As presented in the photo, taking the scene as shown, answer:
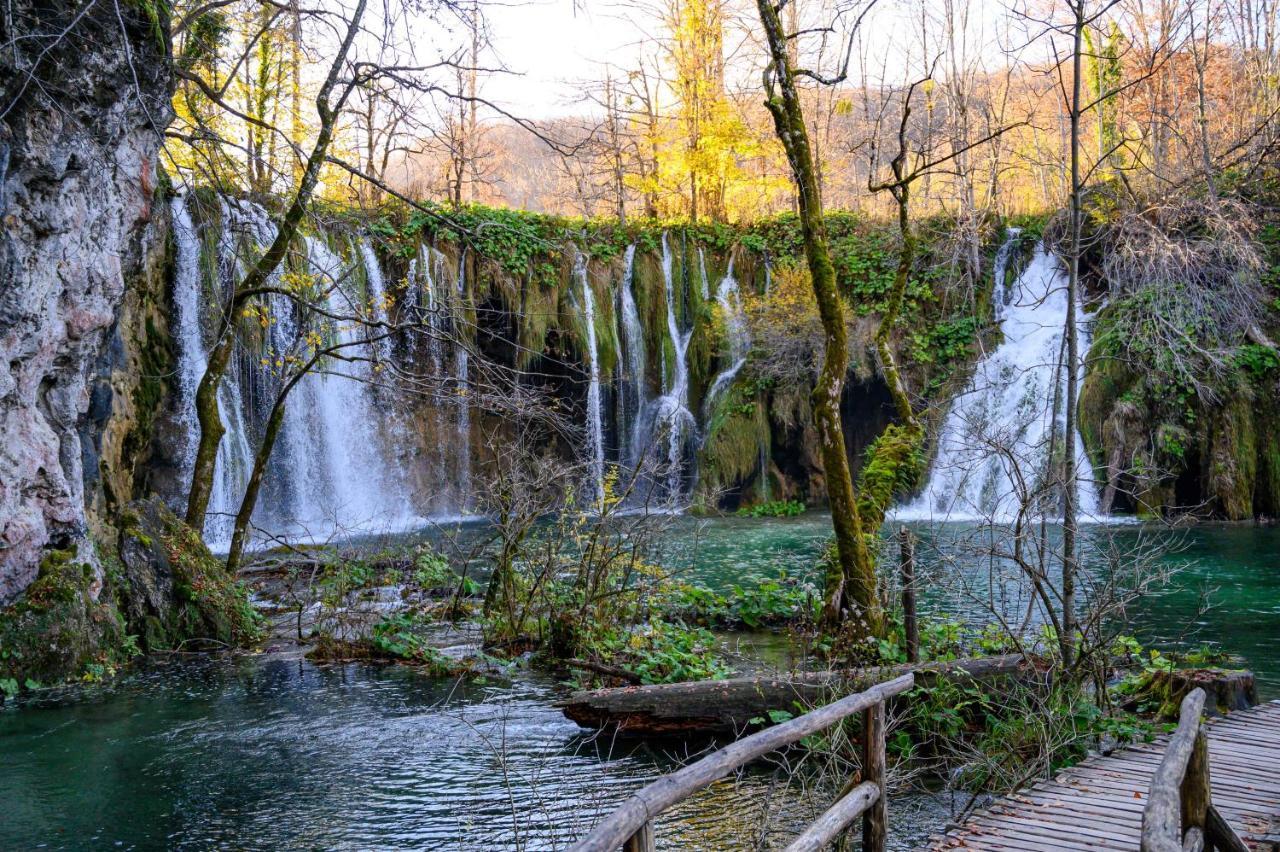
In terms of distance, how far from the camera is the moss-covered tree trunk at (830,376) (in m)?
7.69

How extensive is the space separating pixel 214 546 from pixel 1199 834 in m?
15.8

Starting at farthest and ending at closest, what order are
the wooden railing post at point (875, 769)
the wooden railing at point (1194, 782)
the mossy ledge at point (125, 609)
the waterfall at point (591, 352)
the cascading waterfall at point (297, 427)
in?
the waterfall at point (591, 352) < the cascading waterfall at point (297, 427) < the mossy ledge at point (125, 609) < the wooden railing post at point (875, 769) < the wooden railing at point (1194, 782)

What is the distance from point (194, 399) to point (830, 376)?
12486mm

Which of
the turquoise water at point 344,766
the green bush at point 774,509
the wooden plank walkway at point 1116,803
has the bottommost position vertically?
the turquoise water at point 344,766

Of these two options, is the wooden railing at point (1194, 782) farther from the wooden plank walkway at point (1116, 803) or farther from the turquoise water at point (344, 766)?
the turquoise water at point (344, 766)

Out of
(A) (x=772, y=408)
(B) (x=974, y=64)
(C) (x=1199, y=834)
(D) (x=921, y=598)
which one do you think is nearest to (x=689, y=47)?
(B) (x=974, y=64)

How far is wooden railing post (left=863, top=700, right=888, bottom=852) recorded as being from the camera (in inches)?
175

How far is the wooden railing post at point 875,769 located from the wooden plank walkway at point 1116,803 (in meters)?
0.25

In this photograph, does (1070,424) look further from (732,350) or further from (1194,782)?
(732,350)

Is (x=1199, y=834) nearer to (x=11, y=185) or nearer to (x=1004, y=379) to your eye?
(x=11, y=185)

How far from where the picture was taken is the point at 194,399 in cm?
1653

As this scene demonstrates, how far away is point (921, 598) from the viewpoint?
11383mm

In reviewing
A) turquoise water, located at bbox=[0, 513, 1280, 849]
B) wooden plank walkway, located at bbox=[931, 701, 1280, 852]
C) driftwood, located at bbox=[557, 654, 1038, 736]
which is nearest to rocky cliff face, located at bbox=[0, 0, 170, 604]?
turquoise water, located at bbox=[0, 513, 1280, 849]

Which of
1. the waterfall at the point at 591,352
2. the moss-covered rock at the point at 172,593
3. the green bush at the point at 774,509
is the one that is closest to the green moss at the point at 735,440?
the green bush at the point at 774,509
